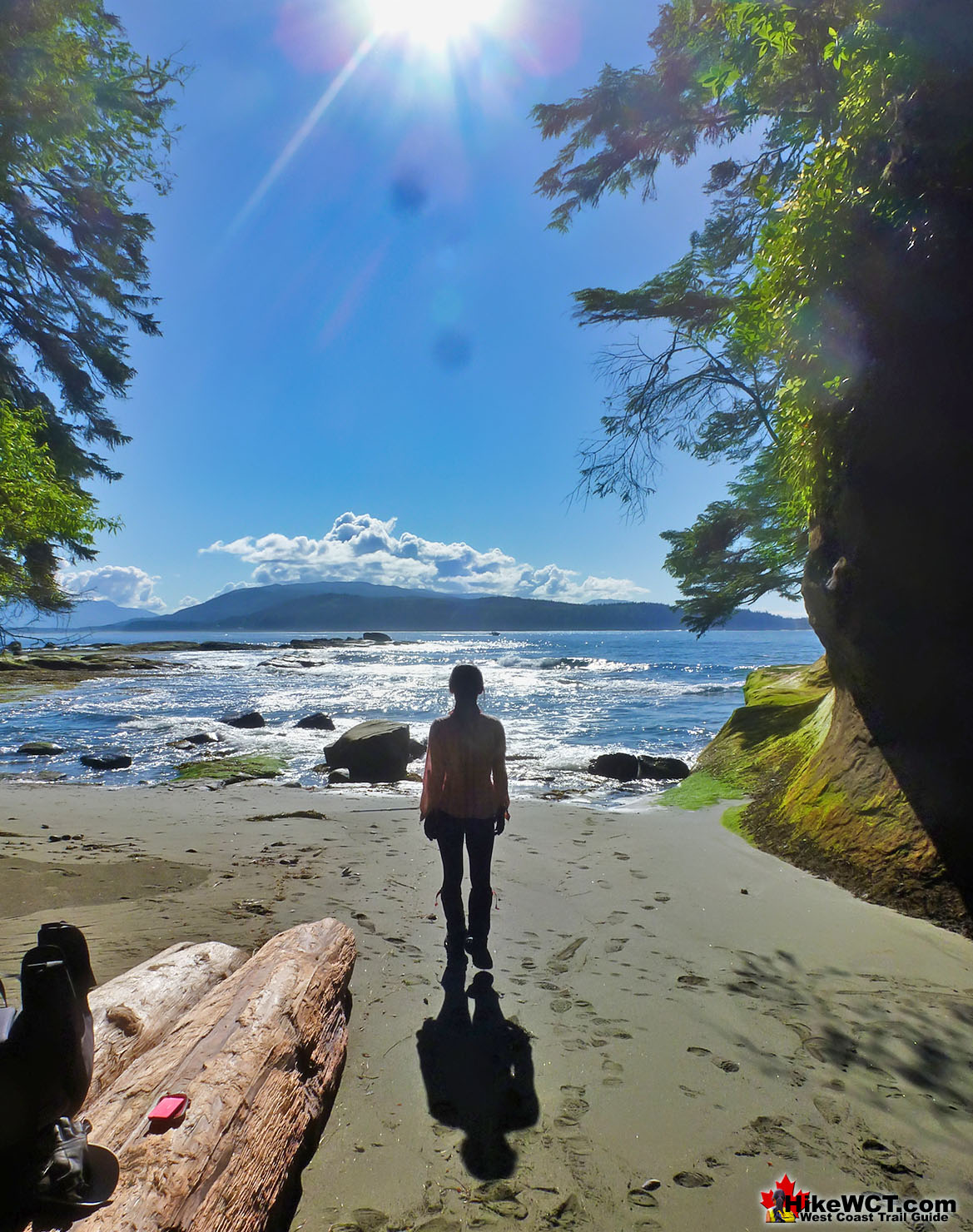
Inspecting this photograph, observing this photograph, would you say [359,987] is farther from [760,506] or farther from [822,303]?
[760,506]

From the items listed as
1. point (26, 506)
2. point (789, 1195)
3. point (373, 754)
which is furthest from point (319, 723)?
point (789, 1195)

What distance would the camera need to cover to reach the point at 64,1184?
148cm

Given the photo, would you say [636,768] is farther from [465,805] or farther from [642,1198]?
A: [642,1198]

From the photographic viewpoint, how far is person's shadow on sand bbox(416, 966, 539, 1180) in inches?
98.6

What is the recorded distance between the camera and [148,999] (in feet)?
9.58

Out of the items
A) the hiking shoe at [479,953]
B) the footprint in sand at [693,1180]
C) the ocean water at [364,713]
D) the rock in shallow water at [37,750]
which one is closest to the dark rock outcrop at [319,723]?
the ocean water at [364,713]

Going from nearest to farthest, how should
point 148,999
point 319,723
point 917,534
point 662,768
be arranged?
point 148,999 → point 917,534 → point 662,768 → point 319,723

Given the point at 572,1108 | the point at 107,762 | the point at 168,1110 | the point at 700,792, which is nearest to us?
the point at 168,1110

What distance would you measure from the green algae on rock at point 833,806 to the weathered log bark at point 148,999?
454 cm

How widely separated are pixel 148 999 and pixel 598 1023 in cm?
226

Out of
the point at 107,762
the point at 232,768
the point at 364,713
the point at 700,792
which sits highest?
the point at 700,792

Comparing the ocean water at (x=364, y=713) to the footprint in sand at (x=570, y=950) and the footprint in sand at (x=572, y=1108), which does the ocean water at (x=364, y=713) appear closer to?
the footprint in sand at (x=570, y=950)

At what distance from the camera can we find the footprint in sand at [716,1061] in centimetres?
292

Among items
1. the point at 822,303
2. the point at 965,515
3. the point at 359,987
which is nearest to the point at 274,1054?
the point at 359,987
